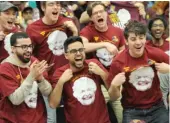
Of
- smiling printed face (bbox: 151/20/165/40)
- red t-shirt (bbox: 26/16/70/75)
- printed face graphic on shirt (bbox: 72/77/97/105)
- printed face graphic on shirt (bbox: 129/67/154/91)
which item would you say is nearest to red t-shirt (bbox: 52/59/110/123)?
printed face graphic on shirt (bbox: 72/77/97/105)

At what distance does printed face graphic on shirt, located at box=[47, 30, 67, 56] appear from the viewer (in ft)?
16.1

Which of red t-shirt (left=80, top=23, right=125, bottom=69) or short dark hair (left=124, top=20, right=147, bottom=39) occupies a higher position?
short dark hair (left=124, top=20, right=147, bottom=39)

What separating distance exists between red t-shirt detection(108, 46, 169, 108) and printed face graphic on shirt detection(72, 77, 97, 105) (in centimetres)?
20

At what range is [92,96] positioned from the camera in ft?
14.0

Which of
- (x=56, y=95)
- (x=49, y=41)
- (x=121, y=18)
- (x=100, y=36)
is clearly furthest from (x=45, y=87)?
(x=121, y=18)

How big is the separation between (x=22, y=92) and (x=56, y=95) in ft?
1.27

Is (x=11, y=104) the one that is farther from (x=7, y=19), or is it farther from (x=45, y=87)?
(x=7, y=19)

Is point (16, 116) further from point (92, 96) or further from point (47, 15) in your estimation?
point (47, 15)

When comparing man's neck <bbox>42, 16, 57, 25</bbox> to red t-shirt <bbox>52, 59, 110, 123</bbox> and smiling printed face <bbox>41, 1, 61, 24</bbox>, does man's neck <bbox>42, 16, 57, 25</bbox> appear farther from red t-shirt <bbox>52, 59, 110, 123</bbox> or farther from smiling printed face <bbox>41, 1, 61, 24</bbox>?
red t-shirt <bbox>52, 59, 110, 123</bbox>

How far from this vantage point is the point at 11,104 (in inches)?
161

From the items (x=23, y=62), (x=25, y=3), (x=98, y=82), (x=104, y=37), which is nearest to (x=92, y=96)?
(x=98, y=82)

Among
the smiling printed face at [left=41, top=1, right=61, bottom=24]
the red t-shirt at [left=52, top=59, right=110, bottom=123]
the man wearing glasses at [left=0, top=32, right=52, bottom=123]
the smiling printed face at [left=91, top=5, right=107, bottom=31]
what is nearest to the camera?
the man wearing glasses at [left=0, top=32, right=52, bottom=123]

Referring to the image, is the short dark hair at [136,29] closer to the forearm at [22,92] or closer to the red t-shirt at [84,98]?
the red t-shirt at [84,98]

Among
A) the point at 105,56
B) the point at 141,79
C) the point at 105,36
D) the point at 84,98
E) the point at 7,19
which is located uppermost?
the point at 7,19
